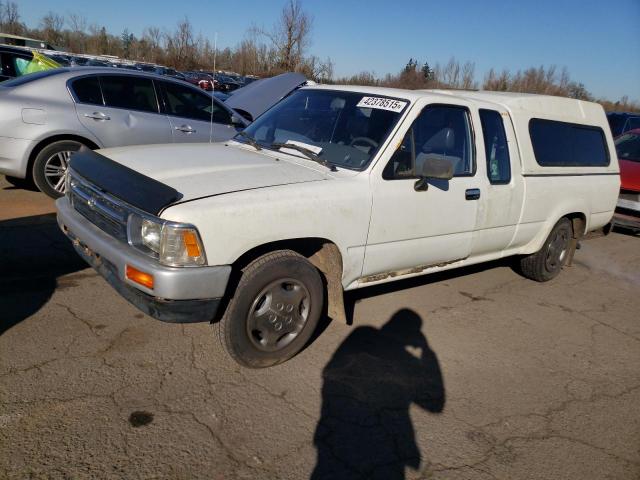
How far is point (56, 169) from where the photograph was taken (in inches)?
241

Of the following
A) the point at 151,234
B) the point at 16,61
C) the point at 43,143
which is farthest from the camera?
the point at 16,61

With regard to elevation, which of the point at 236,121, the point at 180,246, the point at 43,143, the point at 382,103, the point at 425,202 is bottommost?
the point at 43,143

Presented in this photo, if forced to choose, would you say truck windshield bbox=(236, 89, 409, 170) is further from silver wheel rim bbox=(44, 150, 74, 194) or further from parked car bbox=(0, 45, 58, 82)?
parked car bbox=(0, 45, 58, 82)

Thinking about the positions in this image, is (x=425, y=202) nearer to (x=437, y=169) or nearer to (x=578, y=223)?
(x=437, y=169)

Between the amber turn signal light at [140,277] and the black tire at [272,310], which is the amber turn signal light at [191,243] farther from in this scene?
the black tire at [272,310]

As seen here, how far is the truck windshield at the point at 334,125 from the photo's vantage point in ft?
12.4

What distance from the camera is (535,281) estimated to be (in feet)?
19.2

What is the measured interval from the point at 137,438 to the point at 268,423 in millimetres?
690

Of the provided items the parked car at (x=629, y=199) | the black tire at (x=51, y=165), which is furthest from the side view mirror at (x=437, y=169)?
the parked car at (x=629, y=199)

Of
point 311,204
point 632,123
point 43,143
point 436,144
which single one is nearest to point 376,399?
point 311,204

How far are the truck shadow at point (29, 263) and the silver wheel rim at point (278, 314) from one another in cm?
171

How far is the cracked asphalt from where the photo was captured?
2.60 m

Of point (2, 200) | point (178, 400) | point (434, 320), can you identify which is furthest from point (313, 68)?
point (178, 400)

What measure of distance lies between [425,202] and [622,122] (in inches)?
602
